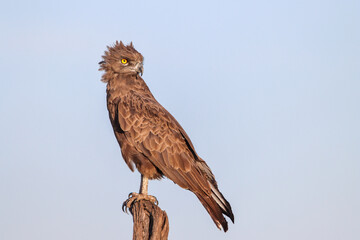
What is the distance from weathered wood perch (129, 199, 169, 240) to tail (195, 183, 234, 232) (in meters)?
1.14

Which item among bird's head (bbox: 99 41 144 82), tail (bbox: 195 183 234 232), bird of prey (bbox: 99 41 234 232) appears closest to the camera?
tail (bbox: 195 183 234 232)

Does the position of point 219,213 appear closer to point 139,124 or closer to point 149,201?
point 149,201

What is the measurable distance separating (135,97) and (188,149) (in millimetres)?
1317

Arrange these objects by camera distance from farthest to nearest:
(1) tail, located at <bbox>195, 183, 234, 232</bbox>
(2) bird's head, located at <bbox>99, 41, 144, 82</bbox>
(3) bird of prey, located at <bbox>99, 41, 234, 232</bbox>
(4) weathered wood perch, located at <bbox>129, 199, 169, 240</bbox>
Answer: (2) bird's head, located at <bbox>99, 41, 144, 82</bbox>
(3) bird of prey, located at <bbox>99, 41, 234, 232</bbox>
(1) tail, located at <bbox>195, 183, 234, 232</bbox>
(4) weathered wood perch, located at <bbox>129, 199, 169, 240</bbox>

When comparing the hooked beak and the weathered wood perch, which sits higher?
the hooked beak

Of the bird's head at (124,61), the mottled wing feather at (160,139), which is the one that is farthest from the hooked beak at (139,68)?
the mottled wing feather at (160,139)

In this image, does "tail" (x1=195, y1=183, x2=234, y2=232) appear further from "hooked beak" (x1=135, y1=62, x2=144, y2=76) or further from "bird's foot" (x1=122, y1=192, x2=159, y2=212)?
"hooked beak" (x1=135, y1=62, x2=144, y2=76)

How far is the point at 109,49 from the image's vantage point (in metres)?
10.7

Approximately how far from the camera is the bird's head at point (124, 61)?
34.6 ft

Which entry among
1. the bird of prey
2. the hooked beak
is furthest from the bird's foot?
the hooked beak

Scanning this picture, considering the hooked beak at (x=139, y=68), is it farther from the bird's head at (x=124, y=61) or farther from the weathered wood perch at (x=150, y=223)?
the weathered wood perch at (x=150, y=223)

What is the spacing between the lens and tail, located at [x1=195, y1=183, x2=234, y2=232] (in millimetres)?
8859

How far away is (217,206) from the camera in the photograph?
30.2 feet

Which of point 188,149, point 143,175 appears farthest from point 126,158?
point 188,149
